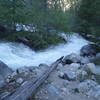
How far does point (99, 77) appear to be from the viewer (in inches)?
305

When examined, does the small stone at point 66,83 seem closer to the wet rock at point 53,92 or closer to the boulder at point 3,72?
the wet rock at point 53,92

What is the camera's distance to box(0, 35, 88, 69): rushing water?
392 inches

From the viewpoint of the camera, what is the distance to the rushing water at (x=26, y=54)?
9.97 metres

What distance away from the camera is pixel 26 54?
1172cm

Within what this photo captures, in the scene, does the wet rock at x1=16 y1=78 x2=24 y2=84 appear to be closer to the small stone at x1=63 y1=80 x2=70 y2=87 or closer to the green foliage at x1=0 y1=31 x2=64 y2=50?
the small stone at x1=63 y1=80 x2=70 y2=87

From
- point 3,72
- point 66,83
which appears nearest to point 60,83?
point 66,83

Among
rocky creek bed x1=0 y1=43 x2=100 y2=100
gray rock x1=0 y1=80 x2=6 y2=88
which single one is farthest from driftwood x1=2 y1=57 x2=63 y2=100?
gray rock x1=0 y1=80 x2=6 y2=88

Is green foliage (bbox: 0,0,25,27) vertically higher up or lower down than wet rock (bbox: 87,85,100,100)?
higher up

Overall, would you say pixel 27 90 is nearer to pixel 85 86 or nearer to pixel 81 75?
pixel 85 86

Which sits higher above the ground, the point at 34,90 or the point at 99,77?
the point at 34,90

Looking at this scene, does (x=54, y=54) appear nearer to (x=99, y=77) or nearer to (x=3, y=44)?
(x=3, y=44)

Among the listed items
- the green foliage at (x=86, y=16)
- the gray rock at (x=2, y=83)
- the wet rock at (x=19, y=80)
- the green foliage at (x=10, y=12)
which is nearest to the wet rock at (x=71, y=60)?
the wet rock at (x=19, y=80)

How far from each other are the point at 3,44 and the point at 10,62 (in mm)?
3026

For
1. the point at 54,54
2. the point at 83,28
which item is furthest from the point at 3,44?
the point at 83,28
